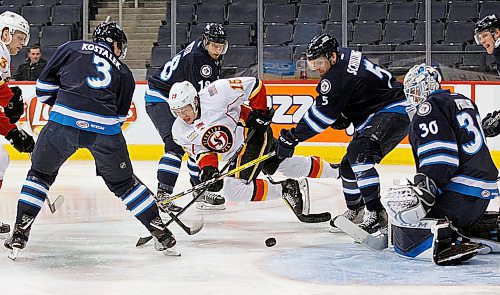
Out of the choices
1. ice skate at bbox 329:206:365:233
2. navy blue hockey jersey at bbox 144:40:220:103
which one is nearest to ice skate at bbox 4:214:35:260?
ice skate at bbox 329:206:365:233

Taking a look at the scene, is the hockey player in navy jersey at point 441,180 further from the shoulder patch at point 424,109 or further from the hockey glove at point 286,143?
the hockey glove at point 286,143

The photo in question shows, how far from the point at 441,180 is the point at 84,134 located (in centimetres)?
139

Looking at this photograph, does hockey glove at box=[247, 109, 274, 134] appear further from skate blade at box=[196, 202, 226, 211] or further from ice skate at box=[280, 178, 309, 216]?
skate blade at box=[196, 202, 226, 211]

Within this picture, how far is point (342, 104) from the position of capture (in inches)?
154

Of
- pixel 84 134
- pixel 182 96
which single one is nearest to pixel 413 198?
pixel 182 96

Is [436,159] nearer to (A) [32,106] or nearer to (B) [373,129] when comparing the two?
(B) [373,129]

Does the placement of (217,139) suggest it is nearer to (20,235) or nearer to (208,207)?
(20,235)

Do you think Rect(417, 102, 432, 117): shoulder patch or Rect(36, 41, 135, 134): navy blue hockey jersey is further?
Rect(36, 41, 135, 134): navy blue hockey jersey

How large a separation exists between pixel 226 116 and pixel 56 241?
3.13 ft

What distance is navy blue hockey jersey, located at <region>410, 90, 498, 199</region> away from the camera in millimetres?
3273

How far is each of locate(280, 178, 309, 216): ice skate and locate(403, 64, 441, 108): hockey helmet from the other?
3.01 feet

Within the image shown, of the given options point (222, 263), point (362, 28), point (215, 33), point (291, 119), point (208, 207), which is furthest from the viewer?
point (362, 28)

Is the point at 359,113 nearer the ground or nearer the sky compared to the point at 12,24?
nearer the ground

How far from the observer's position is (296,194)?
4223mm
